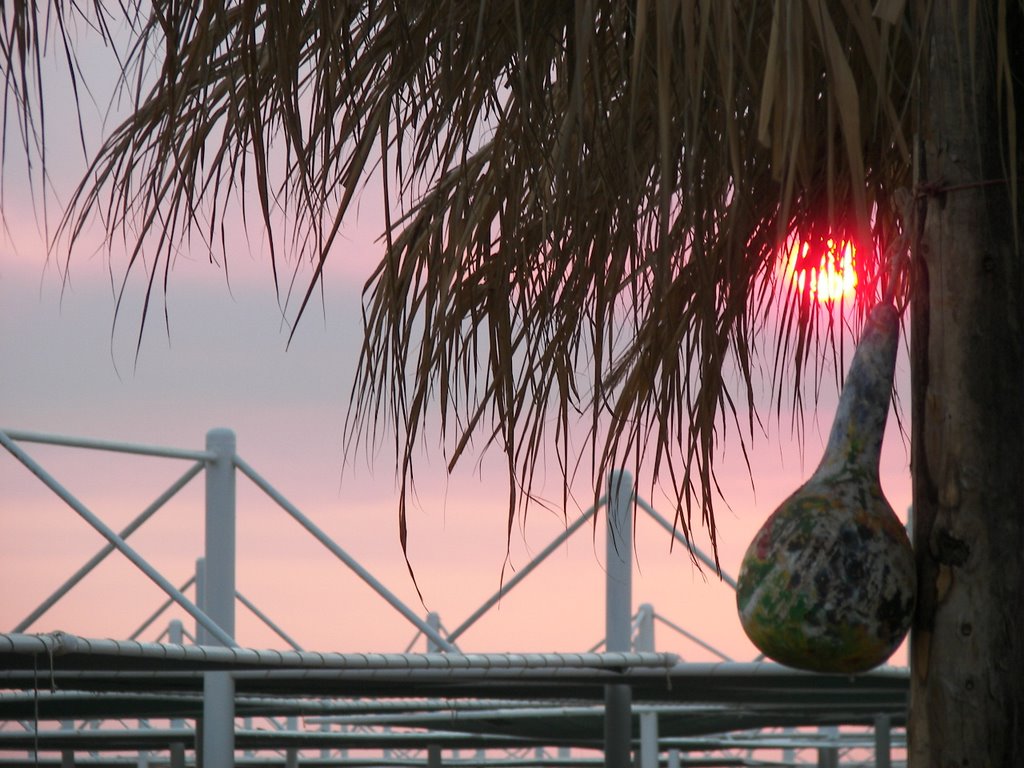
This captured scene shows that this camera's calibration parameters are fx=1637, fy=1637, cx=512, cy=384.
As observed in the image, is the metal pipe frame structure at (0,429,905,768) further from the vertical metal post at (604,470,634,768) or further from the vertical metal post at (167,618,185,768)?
the vertical metal post at (167,618,185,768)

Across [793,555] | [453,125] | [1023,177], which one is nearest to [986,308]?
[1023,177]

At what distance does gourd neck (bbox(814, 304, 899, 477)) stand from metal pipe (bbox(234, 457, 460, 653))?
3.14 metres

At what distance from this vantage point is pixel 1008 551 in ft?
9.62

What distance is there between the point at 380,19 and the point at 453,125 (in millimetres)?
392

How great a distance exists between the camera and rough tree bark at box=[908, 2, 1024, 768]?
9.51 ft

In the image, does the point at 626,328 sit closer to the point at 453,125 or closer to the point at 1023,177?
the point at 453,125

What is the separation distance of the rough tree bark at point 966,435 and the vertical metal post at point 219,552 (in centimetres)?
337

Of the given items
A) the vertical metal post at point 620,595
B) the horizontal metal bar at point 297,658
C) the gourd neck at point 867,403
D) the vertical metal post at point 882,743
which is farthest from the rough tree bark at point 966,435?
the vertical metal post at point 882,743

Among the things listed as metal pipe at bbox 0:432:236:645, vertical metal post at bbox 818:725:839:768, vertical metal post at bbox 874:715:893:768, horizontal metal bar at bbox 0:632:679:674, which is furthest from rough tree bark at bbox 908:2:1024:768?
vertical metal post at bbox 818:725:839:768

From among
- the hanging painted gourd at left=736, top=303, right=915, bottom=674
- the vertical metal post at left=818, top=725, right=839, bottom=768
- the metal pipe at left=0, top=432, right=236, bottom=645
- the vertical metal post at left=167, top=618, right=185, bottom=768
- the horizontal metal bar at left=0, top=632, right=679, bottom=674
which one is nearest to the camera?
the hanging painted gourd at left=736, top=303, right=915, bottom=674

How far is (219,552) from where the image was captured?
19.5ft

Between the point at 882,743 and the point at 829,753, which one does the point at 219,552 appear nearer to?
the point at 882,743

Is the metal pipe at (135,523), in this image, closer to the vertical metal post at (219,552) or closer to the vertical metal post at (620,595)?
the vertical metal post at (219,552)

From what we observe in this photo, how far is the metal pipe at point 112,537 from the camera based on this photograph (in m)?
5.41
